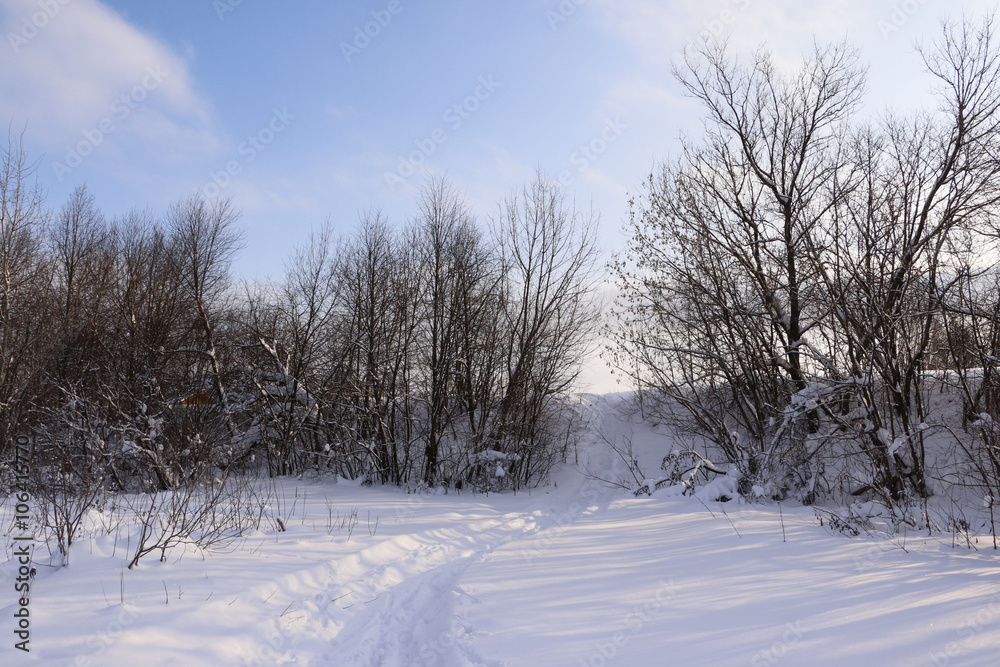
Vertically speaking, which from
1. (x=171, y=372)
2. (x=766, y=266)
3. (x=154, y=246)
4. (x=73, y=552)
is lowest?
(x=73, y=552)

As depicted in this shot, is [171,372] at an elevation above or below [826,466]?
above

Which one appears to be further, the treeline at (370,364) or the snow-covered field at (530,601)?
the treeline at (370,364)

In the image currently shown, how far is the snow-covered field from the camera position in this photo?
12.2ft

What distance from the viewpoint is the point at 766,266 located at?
12820mm

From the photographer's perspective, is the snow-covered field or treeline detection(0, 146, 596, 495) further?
treeline detection(0, 146, 596, 495)

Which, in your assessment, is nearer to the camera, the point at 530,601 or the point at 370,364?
the point at 530,601

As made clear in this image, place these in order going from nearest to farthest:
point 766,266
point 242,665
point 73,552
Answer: point 242,665, point 73,552, point 766,266

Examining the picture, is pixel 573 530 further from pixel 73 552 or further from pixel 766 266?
pixel 766 266

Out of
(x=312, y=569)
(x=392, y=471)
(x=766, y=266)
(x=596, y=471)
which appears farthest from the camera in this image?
(x=596, y=471)

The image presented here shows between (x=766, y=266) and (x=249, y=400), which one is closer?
(x=766, y=266)

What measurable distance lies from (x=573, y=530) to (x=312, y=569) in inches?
178

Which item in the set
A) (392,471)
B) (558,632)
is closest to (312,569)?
(558,632)

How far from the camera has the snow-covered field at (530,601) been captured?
3.71 meters

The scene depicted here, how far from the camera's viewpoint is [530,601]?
5152 mm
